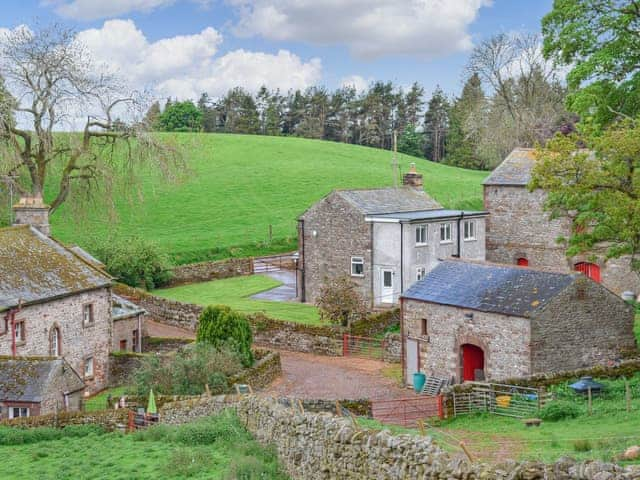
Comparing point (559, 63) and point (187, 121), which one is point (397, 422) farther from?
point (187, 121)

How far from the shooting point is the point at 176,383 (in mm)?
34281

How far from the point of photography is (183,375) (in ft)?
113

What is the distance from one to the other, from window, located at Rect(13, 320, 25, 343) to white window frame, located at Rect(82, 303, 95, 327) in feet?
12.0

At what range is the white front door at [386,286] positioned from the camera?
51188mm

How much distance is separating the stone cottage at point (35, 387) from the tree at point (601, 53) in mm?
21461

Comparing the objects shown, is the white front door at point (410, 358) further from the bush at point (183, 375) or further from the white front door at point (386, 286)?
the white front door at point (386, 286)

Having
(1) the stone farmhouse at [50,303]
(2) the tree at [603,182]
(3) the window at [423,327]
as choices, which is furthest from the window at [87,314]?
(2) the tree at [603,182]

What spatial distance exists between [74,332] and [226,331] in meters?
6.47

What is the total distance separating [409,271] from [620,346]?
57.5 ft

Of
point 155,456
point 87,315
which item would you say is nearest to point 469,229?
point 87,315

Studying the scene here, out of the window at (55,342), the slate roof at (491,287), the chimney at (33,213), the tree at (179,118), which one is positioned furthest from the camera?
the tree at (179,118)

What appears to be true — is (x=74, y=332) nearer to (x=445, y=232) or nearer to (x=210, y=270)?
(x=445, y=232)

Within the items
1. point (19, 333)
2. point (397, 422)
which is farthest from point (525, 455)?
point (19, 333)

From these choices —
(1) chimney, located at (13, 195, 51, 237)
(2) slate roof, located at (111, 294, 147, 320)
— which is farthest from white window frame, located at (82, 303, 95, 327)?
(1) chimney, located at (13, 195, 51, 237)
